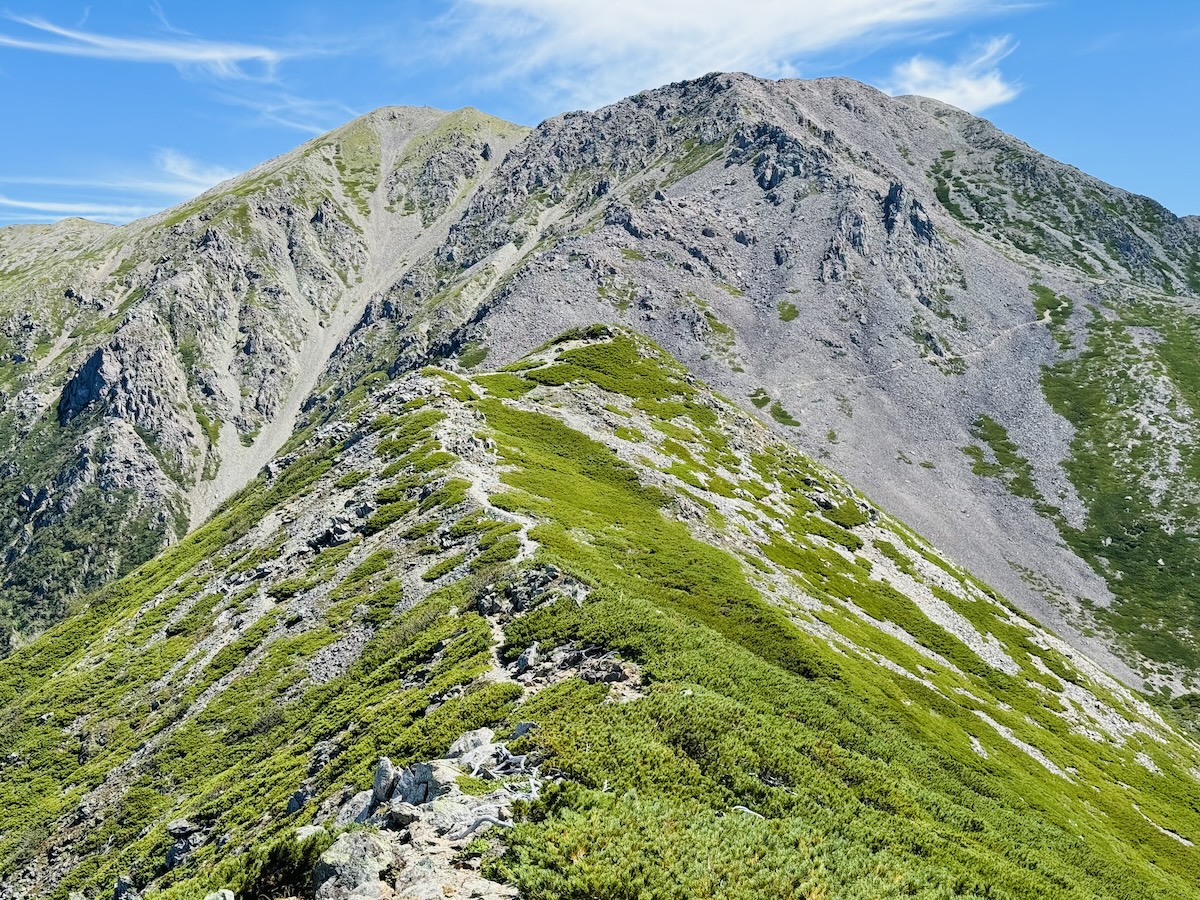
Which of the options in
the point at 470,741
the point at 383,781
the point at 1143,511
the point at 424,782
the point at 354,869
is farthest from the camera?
the point at 1143,511

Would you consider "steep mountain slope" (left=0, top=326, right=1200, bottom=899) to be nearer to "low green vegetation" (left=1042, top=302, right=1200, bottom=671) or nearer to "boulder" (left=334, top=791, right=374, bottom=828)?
"boulder" (left=334, top=791, right=374, bottom=828)

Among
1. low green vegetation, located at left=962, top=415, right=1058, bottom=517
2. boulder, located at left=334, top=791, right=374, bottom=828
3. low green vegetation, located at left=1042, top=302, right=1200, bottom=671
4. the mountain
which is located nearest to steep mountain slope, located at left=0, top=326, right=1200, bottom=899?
the mountain

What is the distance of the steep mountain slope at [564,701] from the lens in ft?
57.8

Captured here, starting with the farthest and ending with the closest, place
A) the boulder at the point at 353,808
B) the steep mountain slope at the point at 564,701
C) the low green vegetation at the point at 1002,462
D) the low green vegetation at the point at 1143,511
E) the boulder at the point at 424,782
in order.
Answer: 1. the low green vegetation at the point at 1002,462
2. the low green vegetation at the point at 1143,511
3. the boulder at the point at 353,808
4. the boulder at the point at 424,782
5. the steep mountain slope at the point at 564,701

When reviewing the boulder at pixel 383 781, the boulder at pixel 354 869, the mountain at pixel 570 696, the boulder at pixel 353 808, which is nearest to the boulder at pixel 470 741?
the mountain at pixel 570 696

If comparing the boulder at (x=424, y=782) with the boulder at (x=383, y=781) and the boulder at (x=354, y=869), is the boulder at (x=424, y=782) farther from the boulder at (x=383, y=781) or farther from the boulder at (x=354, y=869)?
the boulder at (x=354, y=869)

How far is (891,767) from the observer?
→ 27938 mm

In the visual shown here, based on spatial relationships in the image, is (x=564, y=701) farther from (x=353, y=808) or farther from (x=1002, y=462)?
(x=1002, y=462)

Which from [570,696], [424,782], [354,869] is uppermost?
[570,696]

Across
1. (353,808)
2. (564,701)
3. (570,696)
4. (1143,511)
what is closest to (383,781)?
(353,808)

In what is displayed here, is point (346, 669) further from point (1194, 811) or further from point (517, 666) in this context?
point (1194, 811)

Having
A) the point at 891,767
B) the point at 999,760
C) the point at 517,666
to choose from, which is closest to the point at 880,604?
the point at 999,760

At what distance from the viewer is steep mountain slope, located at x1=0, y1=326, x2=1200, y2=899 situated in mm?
17625

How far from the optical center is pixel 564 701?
25.1 m
